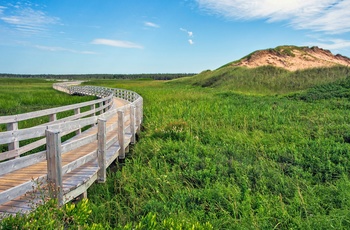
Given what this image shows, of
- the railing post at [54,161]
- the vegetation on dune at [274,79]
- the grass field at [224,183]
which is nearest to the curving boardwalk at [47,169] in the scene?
the railing post at [54,161]

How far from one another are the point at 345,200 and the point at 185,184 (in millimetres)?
3232

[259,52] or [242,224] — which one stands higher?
[259,52]

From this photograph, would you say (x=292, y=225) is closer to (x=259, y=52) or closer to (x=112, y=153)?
(x=112, y=153)

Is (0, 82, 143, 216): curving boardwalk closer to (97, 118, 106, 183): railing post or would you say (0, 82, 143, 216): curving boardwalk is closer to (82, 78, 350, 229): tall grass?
(97, 118, 106, 183): railing post

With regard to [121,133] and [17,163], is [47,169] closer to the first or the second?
[17,163]

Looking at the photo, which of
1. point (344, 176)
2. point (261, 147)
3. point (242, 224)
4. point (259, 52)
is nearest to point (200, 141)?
point (261, 147)

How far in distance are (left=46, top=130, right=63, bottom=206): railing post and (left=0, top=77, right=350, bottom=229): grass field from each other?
59 cm

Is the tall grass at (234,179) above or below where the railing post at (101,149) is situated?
below

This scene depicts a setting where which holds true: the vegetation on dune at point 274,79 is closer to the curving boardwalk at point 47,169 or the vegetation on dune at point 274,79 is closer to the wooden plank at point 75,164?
the curving boardwalk at point 47,169

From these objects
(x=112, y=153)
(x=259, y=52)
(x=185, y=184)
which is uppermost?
(x=259, y=52)

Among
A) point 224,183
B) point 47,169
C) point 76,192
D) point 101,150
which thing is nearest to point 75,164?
point 76,192

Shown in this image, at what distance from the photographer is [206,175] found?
7324mm

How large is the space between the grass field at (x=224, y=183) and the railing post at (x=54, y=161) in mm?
595

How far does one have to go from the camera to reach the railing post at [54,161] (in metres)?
4.66
